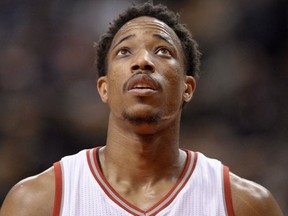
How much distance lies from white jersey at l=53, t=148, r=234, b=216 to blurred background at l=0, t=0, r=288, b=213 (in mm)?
2108

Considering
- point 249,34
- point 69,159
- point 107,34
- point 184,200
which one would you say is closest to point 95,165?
point 69,159

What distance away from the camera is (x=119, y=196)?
3.13 meters

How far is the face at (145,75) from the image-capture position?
10.2ft

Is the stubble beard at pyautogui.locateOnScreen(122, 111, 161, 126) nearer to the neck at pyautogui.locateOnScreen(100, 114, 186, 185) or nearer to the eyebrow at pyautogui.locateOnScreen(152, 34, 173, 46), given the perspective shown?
the neck at pyautogui.locateOnScreen(100, 114, 186, 185)

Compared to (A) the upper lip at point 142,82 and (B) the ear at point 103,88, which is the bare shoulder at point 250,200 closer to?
(A) the upper lip at point 142,82

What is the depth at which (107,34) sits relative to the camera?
11.8 ft

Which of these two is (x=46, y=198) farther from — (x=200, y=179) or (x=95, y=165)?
(x=200, y=179)

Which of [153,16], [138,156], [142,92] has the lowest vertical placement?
[138,156]

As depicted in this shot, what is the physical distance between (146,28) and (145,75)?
339 millimetres

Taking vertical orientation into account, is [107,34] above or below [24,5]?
below

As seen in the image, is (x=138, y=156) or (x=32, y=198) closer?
(x=32, y=198)

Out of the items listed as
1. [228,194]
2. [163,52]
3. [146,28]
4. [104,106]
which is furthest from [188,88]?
[104,106]

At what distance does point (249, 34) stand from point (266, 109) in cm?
71

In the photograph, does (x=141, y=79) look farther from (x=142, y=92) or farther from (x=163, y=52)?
(x=163, y=52)
